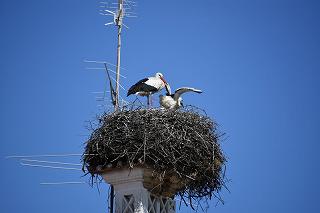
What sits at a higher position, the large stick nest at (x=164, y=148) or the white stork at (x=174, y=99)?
the white stork at (x=174, y=99)

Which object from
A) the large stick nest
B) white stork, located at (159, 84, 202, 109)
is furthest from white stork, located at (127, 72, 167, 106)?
the large stick nest

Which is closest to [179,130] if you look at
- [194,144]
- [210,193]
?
[194,144]

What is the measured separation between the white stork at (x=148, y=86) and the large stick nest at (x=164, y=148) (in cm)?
205

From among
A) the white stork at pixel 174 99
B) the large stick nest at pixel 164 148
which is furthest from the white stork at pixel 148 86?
the large stick nest at pixel 164 148

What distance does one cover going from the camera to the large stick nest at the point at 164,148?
1892cm

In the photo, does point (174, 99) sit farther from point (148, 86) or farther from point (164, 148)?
point (164, 148)

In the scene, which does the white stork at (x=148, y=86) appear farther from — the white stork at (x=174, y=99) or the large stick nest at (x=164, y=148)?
the large stick nest at (x=164, y=148)

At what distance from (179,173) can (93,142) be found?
2.15m

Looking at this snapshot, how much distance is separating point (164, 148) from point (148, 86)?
350 cm

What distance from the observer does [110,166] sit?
19297mm

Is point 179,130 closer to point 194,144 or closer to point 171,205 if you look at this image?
point 194,144

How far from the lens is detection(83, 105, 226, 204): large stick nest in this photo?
1892cm

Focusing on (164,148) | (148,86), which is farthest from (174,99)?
(164,148)

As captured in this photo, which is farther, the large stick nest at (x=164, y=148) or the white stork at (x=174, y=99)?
the white stork at (x=174, y=99)
